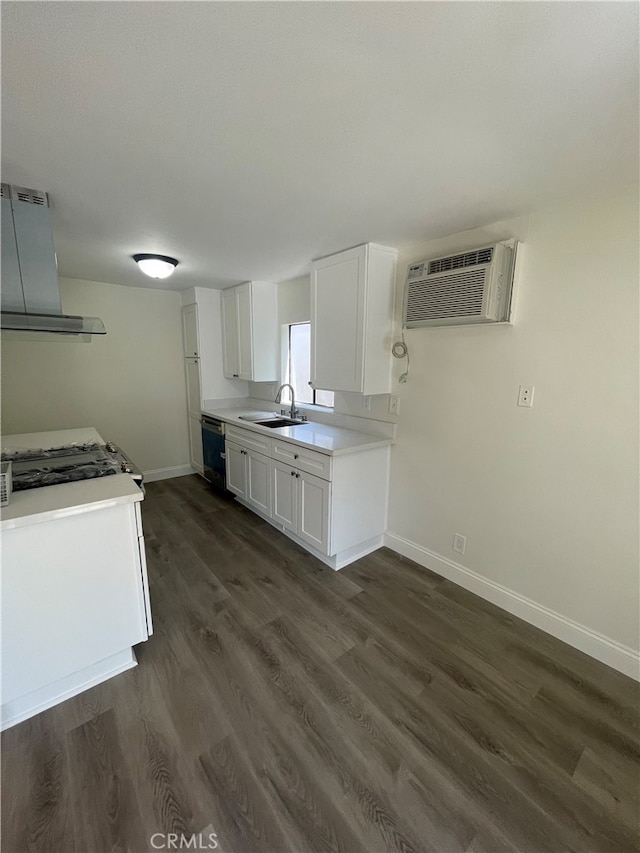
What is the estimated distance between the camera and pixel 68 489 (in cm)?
165

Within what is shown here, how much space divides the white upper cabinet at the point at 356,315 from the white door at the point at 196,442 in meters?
2.22

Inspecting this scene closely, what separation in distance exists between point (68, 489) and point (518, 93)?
230cm

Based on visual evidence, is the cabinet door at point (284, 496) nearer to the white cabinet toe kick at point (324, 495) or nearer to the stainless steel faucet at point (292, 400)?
the white cabinet toe kick at point (324, 495)

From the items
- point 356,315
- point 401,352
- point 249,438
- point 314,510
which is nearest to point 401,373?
point 401,352

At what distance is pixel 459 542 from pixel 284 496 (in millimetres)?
1353

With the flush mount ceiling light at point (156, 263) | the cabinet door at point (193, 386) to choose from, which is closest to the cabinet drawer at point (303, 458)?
the flush mount ceiling light at point (156, 263)

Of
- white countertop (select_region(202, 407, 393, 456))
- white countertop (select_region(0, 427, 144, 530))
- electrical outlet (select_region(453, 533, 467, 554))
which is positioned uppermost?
white countertop (select_region(202, 407, 393, 456))

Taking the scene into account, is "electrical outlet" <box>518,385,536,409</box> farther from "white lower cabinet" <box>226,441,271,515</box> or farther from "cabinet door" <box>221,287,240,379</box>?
"cabinet door" <box>221,287,240,379</box>

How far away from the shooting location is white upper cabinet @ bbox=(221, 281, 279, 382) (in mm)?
3645

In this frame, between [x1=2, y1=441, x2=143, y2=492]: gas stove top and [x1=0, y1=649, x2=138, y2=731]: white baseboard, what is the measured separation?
0.88 m

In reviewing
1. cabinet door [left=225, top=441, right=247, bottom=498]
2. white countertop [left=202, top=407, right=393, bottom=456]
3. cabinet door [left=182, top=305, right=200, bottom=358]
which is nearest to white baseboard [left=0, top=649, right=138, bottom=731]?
white countertop [left=202, top=407, right=393, bottom=456]

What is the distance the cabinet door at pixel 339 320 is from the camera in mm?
2461

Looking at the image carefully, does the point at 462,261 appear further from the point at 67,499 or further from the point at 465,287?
the point at 67,499

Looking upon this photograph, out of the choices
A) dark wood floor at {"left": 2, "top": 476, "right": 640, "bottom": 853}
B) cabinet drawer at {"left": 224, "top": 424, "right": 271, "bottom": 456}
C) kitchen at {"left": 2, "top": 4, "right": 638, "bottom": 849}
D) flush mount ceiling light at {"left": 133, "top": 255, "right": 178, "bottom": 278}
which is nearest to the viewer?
kitchen at {"left": 2, "top": 4, "right": 638, "bottom": 849}
